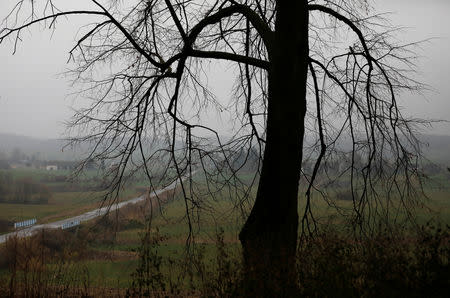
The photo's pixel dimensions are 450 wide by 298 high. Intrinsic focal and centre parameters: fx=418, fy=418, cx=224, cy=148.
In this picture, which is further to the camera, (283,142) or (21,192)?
(21,192)

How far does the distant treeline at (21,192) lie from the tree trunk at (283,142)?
5062cm

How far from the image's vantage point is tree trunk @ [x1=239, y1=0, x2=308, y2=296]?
213 inches

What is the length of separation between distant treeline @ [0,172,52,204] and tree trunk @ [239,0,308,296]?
5062 cm

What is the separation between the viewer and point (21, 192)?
55969 mm

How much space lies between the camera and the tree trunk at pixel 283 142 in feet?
17.7

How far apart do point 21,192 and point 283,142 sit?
58.0 metres

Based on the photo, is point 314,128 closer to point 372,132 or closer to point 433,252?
point 372,132

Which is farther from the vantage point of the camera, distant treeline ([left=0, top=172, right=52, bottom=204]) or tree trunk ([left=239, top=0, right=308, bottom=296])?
distant treeline ([left=0, top=172, right=52, bottom=204])

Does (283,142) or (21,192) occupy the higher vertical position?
(21,192)

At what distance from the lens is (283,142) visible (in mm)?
5551

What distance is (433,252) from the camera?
4301mm

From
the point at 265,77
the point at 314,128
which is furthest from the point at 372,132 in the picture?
the point at 265,77

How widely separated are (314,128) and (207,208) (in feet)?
7.92

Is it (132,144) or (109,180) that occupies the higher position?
(132,144)
